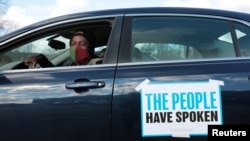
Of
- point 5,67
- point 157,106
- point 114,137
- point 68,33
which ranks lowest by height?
point 114,137

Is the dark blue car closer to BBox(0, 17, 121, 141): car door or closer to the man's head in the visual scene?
BBox(0, 17, 121, 141): car door

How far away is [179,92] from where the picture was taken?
2744 millimetres

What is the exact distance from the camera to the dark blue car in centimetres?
272

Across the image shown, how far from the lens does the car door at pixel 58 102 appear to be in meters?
2.74

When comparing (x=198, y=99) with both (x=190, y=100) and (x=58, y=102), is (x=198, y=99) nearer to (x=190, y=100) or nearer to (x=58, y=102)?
(x=190, y=100)

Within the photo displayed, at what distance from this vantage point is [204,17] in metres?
3.04

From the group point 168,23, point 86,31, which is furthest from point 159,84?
point 86,31

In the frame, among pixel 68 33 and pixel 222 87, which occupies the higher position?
pixel 68 33

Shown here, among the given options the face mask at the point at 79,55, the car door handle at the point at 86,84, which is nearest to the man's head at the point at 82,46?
the face mask at the point at 79,55

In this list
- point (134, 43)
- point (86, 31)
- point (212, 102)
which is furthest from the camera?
point (86, 31)

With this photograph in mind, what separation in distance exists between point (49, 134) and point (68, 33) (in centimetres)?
84

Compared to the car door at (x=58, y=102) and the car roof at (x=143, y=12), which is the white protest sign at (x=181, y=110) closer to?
the car door at (x=58, y=102)

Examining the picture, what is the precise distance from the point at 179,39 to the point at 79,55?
82 centimetres

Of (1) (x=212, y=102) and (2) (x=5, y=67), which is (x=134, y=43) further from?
(2) (x=5, y=67)
